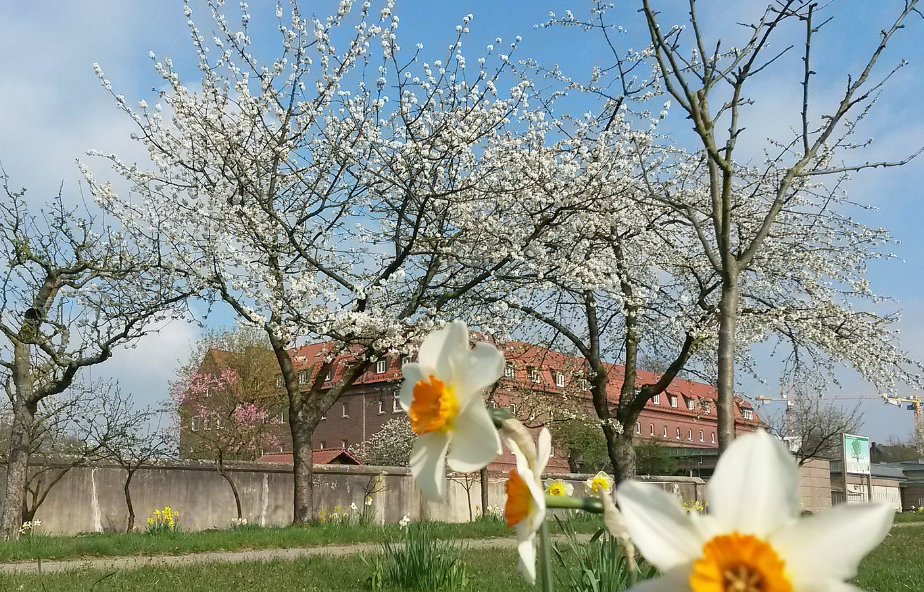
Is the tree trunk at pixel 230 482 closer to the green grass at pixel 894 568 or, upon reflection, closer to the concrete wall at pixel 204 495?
the concrete wall at pixel 204 495

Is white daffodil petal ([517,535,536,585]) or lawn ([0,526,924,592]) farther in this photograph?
lawn ([0,526,924,592])

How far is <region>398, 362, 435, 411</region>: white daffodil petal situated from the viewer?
3.13 ft

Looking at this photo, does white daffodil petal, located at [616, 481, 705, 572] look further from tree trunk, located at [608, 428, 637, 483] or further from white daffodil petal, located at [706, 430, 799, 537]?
tree trunk, located at [608, 428, 637, 483]

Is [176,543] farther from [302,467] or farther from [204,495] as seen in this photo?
[204,495]

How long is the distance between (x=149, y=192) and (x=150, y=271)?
4.27 feet

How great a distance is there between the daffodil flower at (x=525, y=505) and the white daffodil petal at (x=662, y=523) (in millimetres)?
193

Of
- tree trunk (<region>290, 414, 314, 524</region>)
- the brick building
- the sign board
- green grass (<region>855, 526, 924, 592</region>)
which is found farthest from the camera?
the sign board

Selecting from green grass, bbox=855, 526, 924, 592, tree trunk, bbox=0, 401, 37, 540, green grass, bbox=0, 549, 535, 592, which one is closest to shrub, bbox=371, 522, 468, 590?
green grass, bbox=0, 549, 535, 592

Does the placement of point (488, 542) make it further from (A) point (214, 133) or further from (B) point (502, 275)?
(A) point (214, 133)

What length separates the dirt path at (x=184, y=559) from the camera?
756 centimetres

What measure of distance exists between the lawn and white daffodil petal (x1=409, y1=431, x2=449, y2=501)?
5.04 meters

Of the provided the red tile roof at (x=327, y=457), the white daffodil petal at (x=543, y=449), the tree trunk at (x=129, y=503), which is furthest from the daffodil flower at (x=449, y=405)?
the red tile roof at (x=327, y=457)

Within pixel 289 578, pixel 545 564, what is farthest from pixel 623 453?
pixel 545 564

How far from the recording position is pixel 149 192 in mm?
12250
